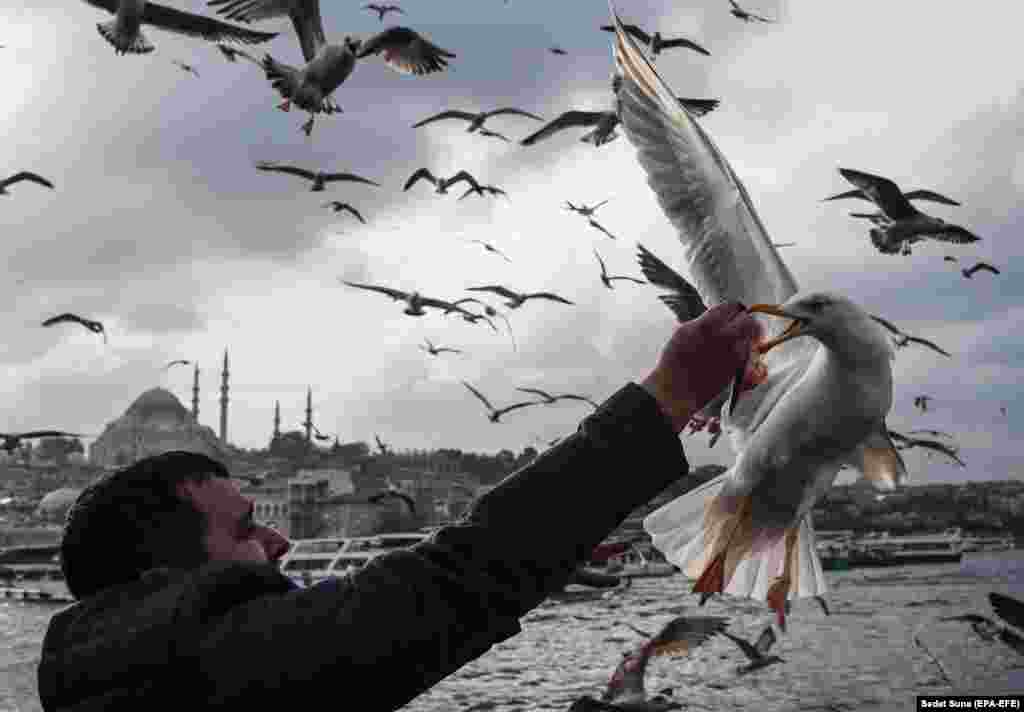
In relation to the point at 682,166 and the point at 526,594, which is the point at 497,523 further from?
the point at 682,166

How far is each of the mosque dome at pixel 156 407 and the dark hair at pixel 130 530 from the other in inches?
3229

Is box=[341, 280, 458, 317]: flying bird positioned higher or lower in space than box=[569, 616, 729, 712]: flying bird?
higher

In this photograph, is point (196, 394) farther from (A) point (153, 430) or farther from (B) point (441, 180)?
(B) point (441, 180)

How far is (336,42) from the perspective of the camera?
9258 millimetres

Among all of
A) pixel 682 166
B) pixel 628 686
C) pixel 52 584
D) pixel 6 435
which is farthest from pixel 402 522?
pixel 682 166

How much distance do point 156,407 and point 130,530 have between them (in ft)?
271

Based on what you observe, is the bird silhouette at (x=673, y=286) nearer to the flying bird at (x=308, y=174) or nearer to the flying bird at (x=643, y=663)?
the flying bird at (x=643, y=663)

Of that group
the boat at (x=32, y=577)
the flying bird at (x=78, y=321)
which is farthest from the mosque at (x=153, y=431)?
the flying bird at (x=78, y=321)

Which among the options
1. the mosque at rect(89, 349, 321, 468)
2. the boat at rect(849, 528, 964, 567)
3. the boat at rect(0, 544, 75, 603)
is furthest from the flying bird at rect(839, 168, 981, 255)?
the mosque at rect(89, 349, 321, 468)

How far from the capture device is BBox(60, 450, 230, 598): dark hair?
4.26 feet

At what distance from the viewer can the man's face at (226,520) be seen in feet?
4.38

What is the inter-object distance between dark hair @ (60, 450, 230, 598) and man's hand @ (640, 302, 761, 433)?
1.93ft

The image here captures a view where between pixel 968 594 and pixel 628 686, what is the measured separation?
83.1ft

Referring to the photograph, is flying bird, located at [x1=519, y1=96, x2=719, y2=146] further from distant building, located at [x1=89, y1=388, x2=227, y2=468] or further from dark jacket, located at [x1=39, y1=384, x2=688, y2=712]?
distant building, located at [x1=89, y1=388, x2=227, y2=468]
